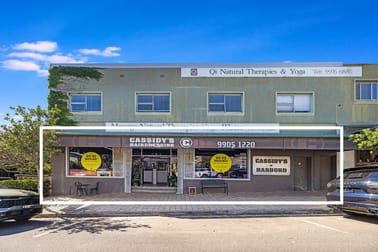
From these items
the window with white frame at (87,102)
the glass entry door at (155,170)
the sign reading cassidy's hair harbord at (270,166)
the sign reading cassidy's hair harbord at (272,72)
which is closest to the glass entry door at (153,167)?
the glass entry door at (155,170)

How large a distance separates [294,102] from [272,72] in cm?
188

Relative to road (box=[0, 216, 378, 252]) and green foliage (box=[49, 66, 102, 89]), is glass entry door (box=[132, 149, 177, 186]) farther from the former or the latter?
road (box=[0, 216, 378, 252])

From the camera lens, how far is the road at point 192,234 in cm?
712

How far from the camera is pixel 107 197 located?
52.1ft

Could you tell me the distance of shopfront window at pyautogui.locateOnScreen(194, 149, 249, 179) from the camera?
57.9 feet

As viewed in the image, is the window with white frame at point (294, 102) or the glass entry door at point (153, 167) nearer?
the window with white frame at point (294, 102)

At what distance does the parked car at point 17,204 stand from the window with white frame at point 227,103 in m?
9.94

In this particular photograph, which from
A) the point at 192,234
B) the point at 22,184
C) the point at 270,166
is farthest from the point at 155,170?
the point at 192,234

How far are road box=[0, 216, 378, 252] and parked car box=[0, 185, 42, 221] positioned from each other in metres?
0.35

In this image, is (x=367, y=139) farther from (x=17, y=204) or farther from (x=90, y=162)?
(x=17, y=204)

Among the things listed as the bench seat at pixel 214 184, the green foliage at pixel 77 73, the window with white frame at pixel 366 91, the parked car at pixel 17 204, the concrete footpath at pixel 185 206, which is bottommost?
the concrete footpath at pixel 185 206

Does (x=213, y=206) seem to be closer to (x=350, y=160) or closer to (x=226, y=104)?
(x=226, y=104)

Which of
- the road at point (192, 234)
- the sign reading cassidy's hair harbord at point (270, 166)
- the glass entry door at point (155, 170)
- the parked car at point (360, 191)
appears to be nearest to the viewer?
the road at point (192, 234)

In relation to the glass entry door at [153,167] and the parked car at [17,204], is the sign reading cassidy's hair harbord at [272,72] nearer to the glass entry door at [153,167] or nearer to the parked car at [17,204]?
the glass entry door at [153,167]
